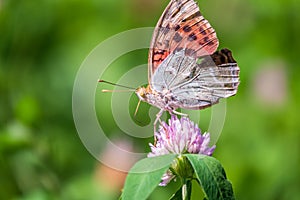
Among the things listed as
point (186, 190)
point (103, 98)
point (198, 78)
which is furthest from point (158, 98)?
point (103, 98)

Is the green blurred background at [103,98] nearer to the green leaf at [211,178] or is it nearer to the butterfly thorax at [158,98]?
the butterfly thorax at [158,98]

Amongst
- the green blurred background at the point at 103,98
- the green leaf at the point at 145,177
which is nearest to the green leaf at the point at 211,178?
the green leaf at the point at 145,177

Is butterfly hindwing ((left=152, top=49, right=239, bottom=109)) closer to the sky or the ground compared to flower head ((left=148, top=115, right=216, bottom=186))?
closer to the sky

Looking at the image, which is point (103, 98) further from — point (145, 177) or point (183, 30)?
point (145, 177)

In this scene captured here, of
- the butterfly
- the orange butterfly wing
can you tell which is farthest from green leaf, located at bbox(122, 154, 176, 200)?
the orange butterfly wing

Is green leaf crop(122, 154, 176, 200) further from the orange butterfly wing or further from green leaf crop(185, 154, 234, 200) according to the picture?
the orange butterfly wing

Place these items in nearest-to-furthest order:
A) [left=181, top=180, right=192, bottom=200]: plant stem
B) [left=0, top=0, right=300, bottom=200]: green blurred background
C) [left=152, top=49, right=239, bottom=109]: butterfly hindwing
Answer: [left=181, top=180, right=192, bottom=200]: plant stem
[left=152, top=49, right=239, bottom=109]: butterfly hindwing
[left=0, top=0, right=300, bottom=200]: green blurred background
